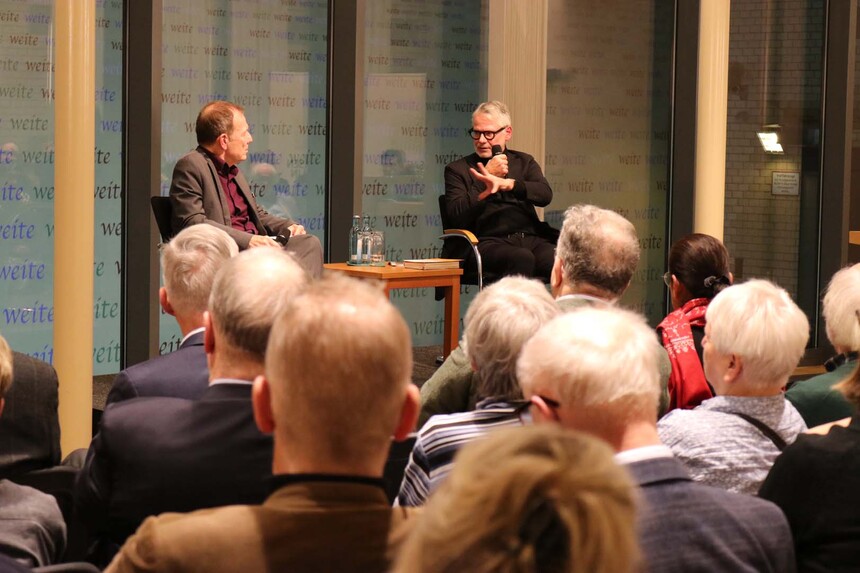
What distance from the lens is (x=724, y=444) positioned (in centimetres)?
249

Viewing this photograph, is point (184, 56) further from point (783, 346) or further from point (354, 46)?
point (783, 346)

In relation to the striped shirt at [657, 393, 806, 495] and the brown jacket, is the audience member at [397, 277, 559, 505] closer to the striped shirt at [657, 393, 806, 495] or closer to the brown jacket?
the striped shirt at [657, 393, 806, 495]

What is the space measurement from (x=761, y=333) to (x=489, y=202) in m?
3.89

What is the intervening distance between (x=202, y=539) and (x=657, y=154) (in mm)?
7299

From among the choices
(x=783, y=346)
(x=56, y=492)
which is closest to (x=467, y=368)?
(x=783, y=346)

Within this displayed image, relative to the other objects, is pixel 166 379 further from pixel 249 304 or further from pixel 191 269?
pixel 249 304

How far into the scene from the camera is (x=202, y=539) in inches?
56.1

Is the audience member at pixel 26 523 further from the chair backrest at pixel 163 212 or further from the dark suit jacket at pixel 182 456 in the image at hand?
the chair backrest at pixel 163 212

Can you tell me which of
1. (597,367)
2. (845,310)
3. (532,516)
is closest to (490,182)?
(845,310)

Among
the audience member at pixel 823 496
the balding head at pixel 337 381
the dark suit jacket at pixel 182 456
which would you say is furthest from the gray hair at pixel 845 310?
the balding head at pixel 337 381

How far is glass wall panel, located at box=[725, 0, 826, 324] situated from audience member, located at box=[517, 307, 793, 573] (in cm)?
682

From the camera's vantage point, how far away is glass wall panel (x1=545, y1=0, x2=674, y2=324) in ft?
26.1

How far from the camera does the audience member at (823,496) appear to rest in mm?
2043

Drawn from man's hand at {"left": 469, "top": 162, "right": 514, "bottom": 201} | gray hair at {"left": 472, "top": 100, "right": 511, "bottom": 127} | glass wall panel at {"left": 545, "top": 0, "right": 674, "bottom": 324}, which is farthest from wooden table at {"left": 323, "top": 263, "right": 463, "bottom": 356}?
glass wall panel at {"left": 545, "top": 0, "right": 674, "bottom": 324}
